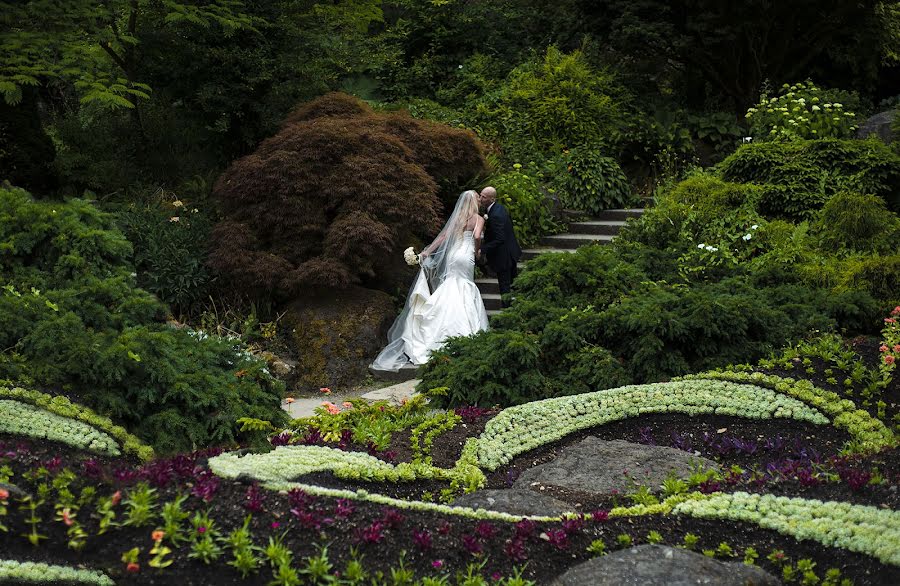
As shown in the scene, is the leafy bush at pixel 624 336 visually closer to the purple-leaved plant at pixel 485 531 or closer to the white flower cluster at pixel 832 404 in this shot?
the white flower cluster at pixel 832 404

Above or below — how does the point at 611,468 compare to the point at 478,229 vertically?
below

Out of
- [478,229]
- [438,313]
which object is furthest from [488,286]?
[438,313]

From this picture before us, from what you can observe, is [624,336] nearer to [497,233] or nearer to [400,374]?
[400,374]

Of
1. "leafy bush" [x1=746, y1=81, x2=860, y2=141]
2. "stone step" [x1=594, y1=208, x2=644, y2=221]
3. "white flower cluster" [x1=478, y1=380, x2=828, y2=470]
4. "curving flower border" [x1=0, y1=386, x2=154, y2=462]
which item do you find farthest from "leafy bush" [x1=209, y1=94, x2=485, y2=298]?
"leafy bush" [x1=746, y1=81, x2=860, y2=141]

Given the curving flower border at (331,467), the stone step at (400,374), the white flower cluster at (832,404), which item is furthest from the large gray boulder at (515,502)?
the stone step at (400,374)

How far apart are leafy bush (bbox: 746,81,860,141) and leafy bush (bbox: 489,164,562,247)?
134 inches

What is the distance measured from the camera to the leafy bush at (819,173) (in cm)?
1123

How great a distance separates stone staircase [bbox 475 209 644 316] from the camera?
1216cm

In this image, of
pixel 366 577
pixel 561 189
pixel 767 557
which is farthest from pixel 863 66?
pixel 366 577

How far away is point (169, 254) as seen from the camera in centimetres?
1091

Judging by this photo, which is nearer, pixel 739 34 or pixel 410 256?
pixel 410 256

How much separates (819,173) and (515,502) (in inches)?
328

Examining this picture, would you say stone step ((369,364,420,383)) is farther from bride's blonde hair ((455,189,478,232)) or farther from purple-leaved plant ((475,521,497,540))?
purple-leaved plant ((475,521,497,540))

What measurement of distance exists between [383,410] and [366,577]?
3.30 meters
